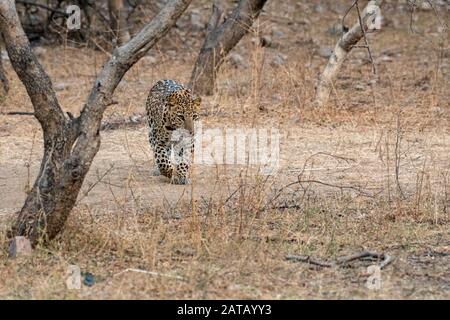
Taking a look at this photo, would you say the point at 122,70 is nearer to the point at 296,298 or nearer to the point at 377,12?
the point at 296,298

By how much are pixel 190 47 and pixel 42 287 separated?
9.21 m

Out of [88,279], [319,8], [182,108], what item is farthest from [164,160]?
[319,8]

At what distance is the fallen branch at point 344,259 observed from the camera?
19.6 ft

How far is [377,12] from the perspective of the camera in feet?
34.0

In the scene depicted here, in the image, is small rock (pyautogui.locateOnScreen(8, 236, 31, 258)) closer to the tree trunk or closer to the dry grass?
the dry grass

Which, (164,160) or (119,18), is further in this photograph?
(119,18)

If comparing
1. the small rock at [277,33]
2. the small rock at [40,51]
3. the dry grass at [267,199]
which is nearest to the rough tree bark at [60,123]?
the dry grass at [267,199]

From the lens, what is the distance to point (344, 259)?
19.7ft

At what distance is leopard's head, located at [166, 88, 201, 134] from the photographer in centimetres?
802

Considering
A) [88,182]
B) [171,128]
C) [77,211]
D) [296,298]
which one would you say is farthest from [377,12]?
[296,298]

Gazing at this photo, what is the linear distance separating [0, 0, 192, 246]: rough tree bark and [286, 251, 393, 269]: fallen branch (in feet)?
4.39

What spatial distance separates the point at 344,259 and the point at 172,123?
100 inches

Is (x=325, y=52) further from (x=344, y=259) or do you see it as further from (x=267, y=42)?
(x=344, y=259)

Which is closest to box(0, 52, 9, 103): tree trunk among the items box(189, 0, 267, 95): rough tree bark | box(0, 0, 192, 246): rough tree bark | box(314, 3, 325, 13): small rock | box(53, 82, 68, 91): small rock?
box(53, 82, 68, 91): small rock
